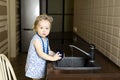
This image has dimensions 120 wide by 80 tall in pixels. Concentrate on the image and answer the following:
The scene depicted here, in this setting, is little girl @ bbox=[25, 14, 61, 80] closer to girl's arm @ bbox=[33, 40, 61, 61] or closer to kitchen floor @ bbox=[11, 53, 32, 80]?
girl's arm @ bbox=[33, 40, 61, 61]

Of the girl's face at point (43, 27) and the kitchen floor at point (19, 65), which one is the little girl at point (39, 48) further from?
the kitchen floor at point (19, 65)

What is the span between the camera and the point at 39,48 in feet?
6.50

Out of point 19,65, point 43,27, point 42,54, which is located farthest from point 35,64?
point 19,65

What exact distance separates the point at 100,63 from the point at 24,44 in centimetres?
471

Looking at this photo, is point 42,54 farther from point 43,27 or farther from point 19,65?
point 19,65

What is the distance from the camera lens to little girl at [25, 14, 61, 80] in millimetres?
1978

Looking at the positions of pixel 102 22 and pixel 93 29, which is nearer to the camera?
pixel 102 22

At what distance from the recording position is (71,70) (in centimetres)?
171

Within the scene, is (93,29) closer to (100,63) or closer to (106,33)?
(106,33)

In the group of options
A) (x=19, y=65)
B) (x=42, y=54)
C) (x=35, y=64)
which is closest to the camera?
(x=42, y=54)

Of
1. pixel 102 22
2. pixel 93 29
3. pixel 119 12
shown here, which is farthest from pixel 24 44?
pixel 119 12

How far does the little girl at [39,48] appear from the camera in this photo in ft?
6.49

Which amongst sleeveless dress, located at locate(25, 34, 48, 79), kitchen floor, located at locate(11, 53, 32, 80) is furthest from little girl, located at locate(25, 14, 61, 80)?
kitchen floor, located at locate(11, 53, 32, 80)

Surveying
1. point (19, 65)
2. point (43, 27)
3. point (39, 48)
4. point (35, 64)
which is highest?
point (43, 27)
